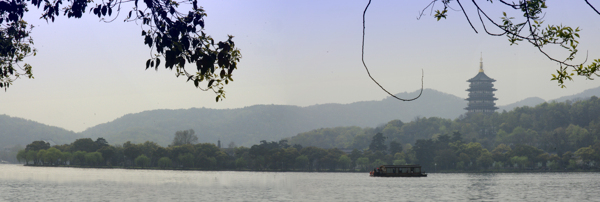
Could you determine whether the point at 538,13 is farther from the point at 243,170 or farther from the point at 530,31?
the point at 243,170

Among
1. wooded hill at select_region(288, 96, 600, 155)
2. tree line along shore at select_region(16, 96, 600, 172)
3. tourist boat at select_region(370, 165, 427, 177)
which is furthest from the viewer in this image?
wooded hill at select_region(288, 96, 600, 155)

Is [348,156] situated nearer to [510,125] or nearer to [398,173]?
[398,173]

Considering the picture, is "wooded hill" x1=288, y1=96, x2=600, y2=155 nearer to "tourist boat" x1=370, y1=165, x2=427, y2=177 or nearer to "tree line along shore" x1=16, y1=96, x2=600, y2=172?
"tree line along shore" x1=16, y1=96, x2=600, y2=172

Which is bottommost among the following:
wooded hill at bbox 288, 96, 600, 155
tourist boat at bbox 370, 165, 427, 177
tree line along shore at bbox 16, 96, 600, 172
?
tourist boat at bbox 370, 165, 427, 177

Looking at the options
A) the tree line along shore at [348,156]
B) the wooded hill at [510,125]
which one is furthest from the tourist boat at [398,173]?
the wooded hill at [510,125]

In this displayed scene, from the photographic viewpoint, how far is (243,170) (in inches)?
5281

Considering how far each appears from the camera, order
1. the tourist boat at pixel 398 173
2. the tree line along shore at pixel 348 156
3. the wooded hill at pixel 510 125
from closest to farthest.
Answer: the tourist boat at pixel 398 173
the tree line along shore at pixel 348 156
the wooded hill at pixel 510 125

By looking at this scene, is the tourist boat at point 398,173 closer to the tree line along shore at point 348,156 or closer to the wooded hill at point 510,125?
the tree line along shore at point 348,156

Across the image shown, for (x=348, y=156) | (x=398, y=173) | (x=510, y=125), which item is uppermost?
(x=510, y=125)

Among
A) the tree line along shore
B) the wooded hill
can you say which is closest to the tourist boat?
the tree line along shore

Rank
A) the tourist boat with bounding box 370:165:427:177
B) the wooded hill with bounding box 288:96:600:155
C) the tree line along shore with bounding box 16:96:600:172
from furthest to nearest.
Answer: the wooded hill with bounding box 288:96:600:155 < the tree line along shore with bounding box 16:96:600:172 < the tourist boat with bounding box 370:165:427:177

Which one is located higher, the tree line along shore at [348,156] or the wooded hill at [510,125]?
the wooded hill at [510,125]

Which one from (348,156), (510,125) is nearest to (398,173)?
(348,156)

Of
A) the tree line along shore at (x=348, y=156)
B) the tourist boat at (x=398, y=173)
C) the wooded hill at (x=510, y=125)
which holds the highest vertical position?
the wooded hill at (x=510, y=125)
